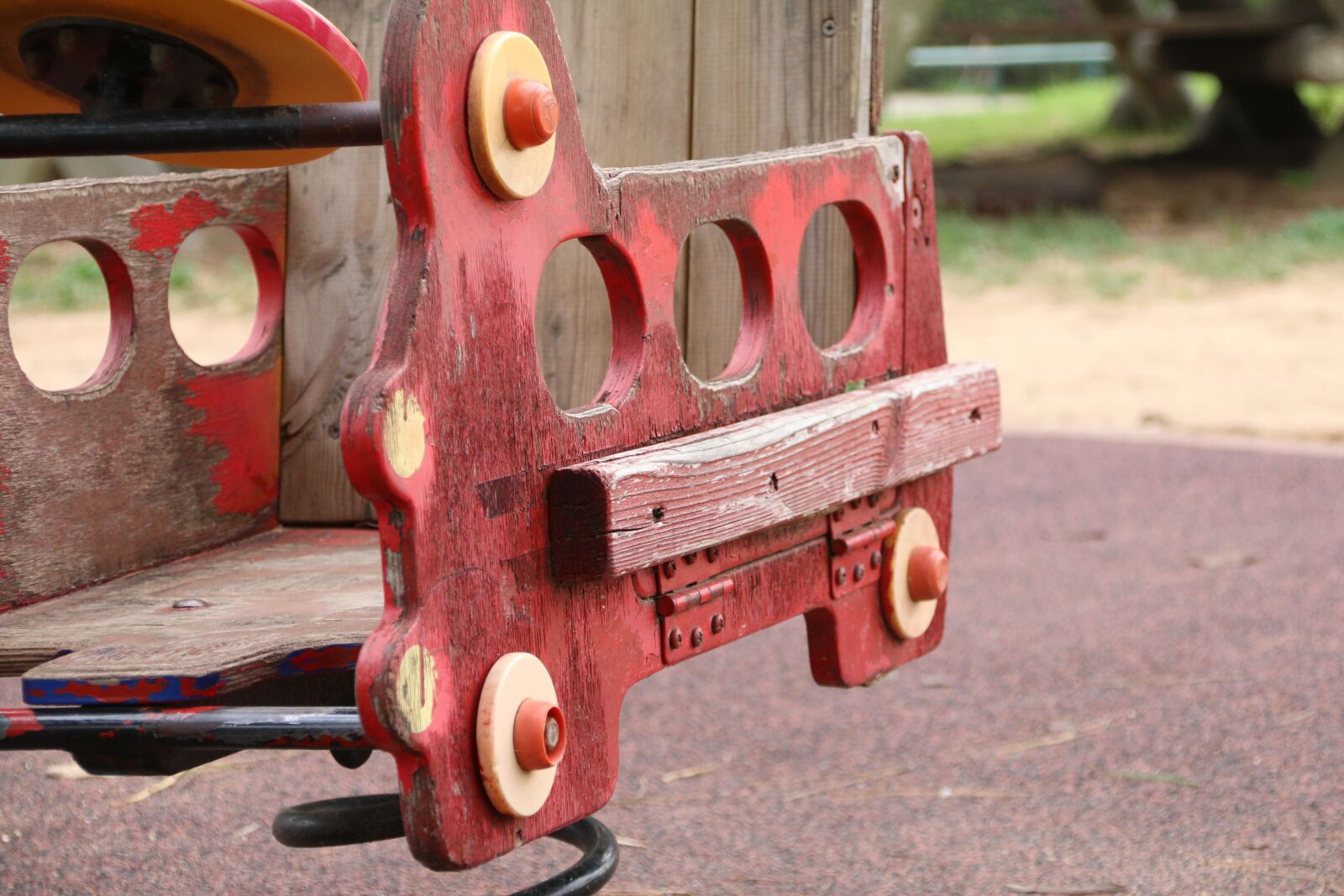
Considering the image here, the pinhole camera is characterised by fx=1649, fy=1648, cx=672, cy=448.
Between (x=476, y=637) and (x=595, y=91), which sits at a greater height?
(x=595, y=91)

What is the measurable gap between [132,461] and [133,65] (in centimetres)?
59

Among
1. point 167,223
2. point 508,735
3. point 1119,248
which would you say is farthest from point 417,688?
point 1119,248

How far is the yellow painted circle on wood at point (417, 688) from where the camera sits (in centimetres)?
112

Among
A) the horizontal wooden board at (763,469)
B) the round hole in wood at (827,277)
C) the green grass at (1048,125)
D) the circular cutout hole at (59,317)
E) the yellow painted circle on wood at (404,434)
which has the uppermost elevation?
the green grass at (1048,125)

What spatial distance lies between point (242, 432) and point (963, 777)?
123 centimetres

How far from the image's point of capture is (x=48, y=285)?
26.8 feet

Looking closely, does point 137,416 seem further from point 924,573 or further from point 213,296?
point 213,296

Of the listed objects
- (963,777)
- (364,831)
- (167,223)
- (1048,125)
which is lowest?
(963,777)

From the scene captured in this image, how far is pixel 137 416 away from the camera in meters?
1.85

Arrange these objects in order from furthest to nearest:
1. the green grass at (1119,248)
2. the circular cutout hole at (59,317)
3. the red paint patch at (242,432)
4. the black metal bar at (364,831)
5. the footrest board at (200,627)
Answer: the green grass at (1119,248) < the circular cutout hole at (59,317) < the red paint patch at (242,432) < the black metal bar at (364,831) < the footrest board at (200,627)

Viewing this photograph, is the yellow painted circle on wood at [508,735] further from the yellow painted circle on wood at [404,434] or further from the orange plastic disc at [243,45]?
the orange plastic disc at [243,45]

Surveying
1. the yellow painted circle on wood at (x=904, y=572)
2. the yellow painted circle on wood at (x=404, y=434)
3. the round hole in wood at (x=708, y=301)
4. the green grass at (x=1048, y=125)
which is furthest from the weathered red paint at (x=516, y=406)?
the green grass at (x=1048, y=125)

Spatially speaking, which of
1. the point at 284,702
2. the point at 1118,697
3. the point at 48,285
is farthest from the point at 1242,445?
the point at 48,285

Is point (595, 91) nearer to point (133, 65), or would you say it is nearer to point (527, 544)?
point (133, 65)
